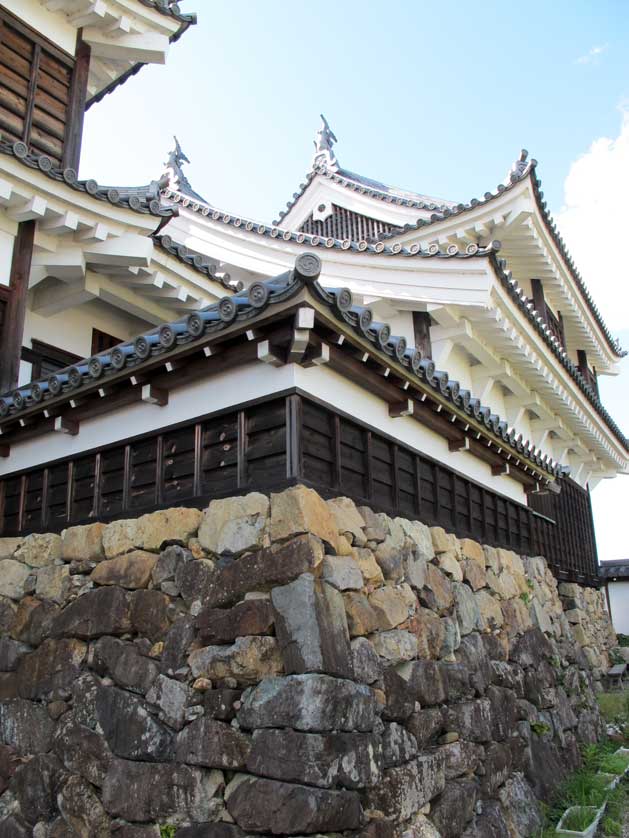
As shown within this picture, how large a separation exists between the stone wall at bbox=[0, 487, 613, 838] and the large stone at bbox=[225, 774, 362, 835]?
11 millimetres

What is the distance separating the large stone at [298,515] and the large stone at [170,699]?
121 cm

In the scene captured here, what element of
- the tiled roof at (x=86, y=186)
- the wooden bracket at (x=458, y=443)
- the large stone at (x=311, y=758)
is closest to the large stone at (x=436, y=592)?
the wooden bracket at (x=458, y=443)

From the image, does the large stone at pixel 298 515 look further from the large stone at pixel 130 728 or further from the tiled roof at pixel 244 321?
the large stone at pixel 130 728

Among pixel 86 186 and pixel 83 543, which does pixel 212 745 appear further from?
pixel 86 186

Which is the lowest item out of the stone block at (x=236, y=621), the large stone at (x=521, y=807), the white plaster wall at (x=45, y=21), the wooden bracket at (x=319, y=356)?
the large stone at (x=521, y=807)

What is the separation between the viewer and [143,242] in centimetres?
888

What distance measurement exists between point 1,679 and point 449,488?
15.2ft

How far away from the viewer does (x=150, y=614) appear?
17.4 ft

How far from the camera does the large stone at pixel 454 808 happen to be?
5.32m

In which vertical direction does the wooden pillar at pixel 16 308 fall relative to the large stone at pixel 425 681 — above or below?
above

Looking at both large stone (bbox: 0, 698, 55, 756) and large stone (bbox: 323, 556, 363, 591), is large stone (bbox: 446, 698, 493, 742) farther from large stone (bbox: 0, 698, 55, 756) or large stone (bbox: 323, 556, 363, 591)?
large stone (bbox: 0, 698, 55, 756)

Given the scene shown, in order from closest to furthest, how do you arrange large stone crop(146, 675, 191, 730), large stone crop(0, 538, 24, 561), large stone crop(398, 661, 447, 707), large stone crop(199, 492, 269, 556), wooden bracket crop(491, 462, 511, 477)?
large stone crop(146, 675, 191, 730), large stone crop(199, 492, 269, 556), large stone crop(398, 661, 447, 707), large stone crop(0, 538, 24, 561), wooden bracket crop(491, 462, 511, 477)

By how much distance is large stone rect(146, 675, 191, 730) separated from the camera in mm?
4838

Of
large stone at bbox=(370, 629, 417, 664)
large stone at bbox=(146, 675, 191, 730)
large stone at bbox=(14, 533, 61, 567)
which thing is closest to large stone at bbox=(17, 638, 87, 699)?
large stone at bbox=(14, 533, 61, 567)
